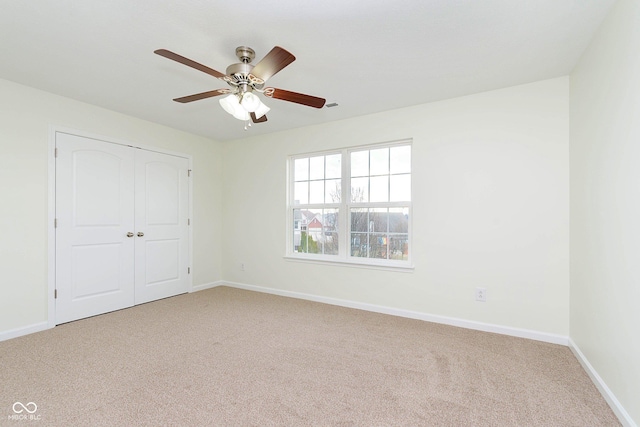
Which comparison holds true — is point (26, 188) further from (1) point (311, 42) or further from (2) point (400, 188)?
(2) point (400, 188)

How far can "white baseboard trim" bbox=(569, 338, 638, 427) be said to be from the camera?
165 centimetres

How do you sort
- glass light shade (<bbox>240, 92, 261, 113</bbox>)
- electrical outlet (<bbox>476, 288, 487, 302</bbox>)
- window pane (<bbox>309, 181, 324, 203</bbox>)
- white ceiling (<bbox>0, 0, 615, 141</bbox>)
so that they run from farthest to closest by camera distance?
window pane (<bbox>309, 181, 324, 203</bbox>)
electrical outlet (<bbox>476, 288, 487, 302</bbox>)
glass light shade (<bbox>240, 92, 261, 113</bbox>)
white ceiling (<bbox>0, 0, 615, 141</bbox>)

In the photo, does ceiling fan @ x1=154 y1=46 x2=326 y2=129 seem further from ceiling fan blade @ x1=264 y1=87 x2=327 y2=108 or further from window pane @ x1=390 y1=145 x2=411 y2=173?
window pane @ x1=390 y1=145 x2=411 y2=173

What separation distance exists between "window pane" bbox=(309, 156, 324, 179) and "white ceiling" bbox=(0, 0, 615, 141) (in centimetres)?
119

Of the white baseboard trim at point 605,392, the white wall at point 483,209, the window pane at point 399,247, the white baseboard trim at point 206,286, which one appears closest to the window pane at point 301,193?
the white wall at point 483,209

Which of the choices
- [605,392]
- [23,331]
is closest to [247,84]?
[605,392]

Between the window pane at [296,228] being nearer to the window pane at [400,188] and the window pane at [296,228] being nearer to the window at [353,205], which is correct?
the window at [353,205]

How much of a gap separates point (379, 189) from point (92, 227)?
3.37 m

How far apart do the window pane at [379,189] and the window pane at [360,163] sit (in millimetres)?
158

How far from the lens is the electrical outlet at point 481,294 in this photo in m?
3.06

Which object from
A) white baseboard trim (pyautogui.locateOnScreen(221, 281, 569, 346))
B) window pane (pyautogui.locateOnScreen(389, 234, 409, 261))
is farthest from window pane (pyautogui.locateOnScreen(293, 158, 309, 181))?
white baseboard trim (pyautogui.locateOnScreen(221, 281, 569, 346))

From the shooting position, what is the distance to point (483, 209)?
10.1ft

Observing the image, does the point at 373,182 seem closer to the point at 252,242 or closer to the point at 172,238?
the point at 252,242

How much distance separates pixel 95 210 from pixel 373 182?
3.28 m
